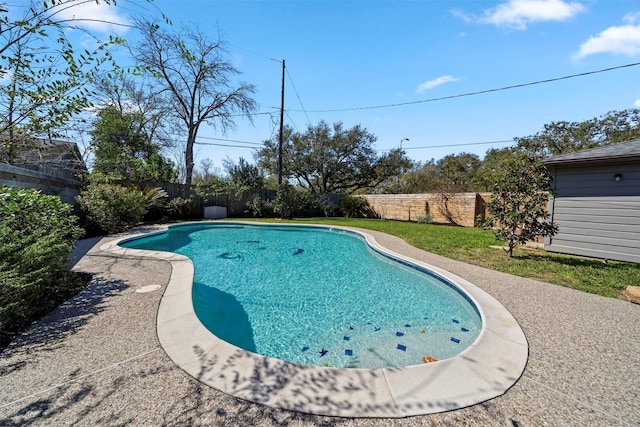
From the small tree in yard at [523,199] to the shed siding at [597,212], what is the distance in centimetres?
110

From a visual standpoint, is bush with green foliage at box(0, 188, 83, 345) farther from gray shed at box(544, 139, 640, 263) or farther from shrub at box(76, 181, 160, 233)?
gray shed at box(544, 139, 640, 263)

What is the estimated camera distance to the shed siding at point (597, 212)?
5.90m

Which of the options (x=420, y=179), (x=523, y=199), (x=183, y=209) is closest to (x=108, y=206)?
(x=183, y=209)

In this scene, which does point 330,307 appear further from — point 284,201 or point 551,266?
point 284,201

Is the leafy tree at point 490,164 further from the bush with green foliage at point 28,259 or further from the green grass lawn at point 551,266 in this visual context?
the bush with green foliage at point 28,259

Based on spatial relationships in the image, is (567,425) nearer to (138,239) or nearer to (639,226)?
(639,226)

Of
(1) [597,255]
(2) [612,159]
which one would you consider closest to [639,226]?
(1) [597,255]

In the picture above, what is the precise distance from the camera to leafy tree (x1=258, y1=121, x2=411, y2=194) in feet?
69.1

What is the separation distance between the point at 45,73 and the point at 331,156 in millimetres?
19005

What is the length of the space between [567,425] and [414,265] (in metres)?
4.15

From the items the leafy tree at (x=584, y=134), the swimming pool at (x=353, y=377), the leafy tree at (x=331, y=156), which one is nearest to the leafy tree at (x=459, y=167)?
the leafy tree at (x=584, y=134)

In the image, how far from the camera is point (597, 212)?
6.27 m

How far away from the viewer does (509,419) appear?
A: 5.58ft

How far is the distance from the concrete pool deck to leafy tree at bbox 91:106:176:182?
12490 mm
